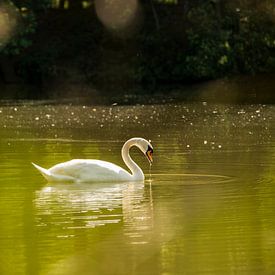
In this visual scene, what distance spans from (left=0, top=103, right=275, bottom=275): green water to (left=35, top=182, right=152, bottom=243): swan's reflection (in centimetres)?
1

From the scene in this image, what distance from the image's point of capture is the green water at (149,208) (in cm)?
1098

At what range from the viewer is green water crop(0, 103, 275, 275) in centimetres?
1098

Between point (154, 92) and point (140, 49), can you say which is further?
point (140, 49)

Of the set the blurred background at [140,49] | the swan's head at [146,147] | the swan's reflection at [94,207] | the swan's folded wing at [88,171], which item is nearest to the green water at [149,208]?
the swan's reflection at [94,207]

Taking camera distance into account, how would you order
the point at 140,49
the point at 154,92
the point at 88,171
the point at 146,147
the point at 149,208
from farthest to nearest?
the point at 140,49 → the point at 154,92 → the point at 146,147 → the point at 88,171 → the point at 149,208

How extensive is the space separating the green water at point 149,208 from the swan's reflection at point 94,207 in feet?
0.04

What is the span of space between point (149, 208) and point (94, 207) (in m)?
0.68

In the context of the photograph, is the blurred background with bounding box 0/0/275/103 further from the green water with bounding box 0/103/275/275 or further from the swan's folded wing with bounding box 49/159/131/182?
the swan's folded wing with bounding box 49/159/131/182

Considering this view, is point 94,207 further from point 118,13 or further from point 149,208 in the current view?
point 118,13

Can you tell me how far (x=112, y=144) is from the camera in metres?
23.2

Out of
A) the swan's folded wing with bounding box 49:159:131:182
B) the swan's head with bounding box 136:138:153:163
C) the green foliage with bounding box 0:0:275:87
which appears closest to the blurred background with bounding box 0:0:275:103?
the green foliage with bounding box 0:0:275:87

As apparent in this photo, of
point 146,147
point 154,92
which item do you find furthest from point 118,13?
point 146,147

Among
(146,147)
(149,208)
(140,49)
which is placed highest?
(149,208)

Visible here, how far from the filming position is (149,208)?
1432cm
